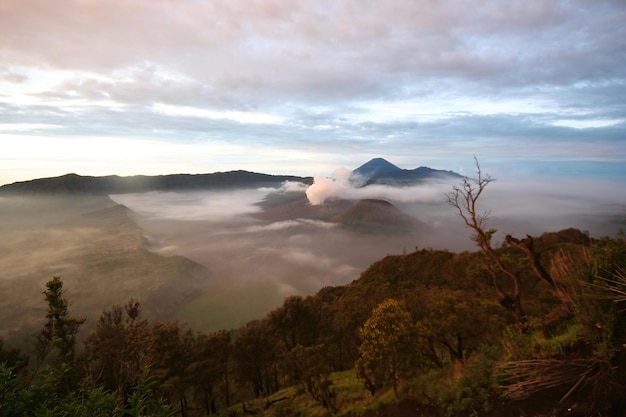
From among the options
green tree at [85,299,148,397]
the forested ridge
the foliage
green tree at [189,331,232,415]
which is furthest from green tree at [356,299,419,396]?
green tree at [189,331,232,415]

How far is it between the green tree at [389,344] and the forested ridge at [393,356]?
10 cm

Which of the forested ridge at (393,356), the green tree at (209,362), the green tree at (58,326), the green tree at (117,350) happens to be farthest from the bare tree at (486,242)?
the green tree at (58,326)

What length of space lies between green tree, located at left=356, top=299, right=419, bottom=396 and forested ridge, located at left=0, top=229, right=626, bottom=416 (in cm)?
10

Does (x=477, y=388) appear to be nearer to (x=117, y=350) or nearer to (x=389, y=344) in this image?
(x=389, y=344)

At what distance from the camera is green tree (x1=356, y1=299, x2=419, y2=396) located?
23.8m

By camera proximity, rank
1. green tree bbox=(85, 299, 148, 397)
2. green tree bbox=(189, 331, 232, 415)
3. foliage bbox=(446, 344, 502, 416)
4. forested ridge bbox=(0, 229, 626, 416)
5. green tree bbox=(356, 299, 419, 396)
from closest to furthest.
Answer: forested ridge bbox=(0, 229, 626, 416) < foliage bbox=(446, 344, 502, 416) < green tree bbox=(356, 299, 419, 396) < green tree bbox=(85, 299, 148, 397) < green tree bbox=(189, 331, 232, 415)

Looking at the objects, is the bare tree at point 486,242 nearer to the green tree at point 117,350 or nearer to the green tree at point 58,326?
the green tree at point 117,350

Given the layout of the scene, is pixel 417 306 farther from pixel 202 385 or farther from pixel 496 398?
pixel 202 385

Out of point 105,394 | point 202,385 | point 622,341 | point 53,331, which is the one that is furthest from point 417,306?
point 53,331

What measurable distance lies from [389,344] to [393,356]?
105 centimetres

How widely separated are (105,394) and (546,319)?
18411mm

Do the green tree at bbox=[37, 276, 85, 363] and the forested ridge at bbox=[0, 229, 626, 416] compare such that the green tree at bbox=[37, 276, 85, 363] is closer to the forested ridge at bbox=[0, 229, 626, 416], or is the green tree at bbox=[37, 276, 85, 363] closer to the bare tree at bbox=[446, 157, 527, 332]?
the forested ridge at bbox=[0, 229, 626, 416]

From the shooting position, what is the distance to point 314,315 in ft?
193

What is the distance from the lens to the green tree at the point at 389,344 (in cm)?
2378
